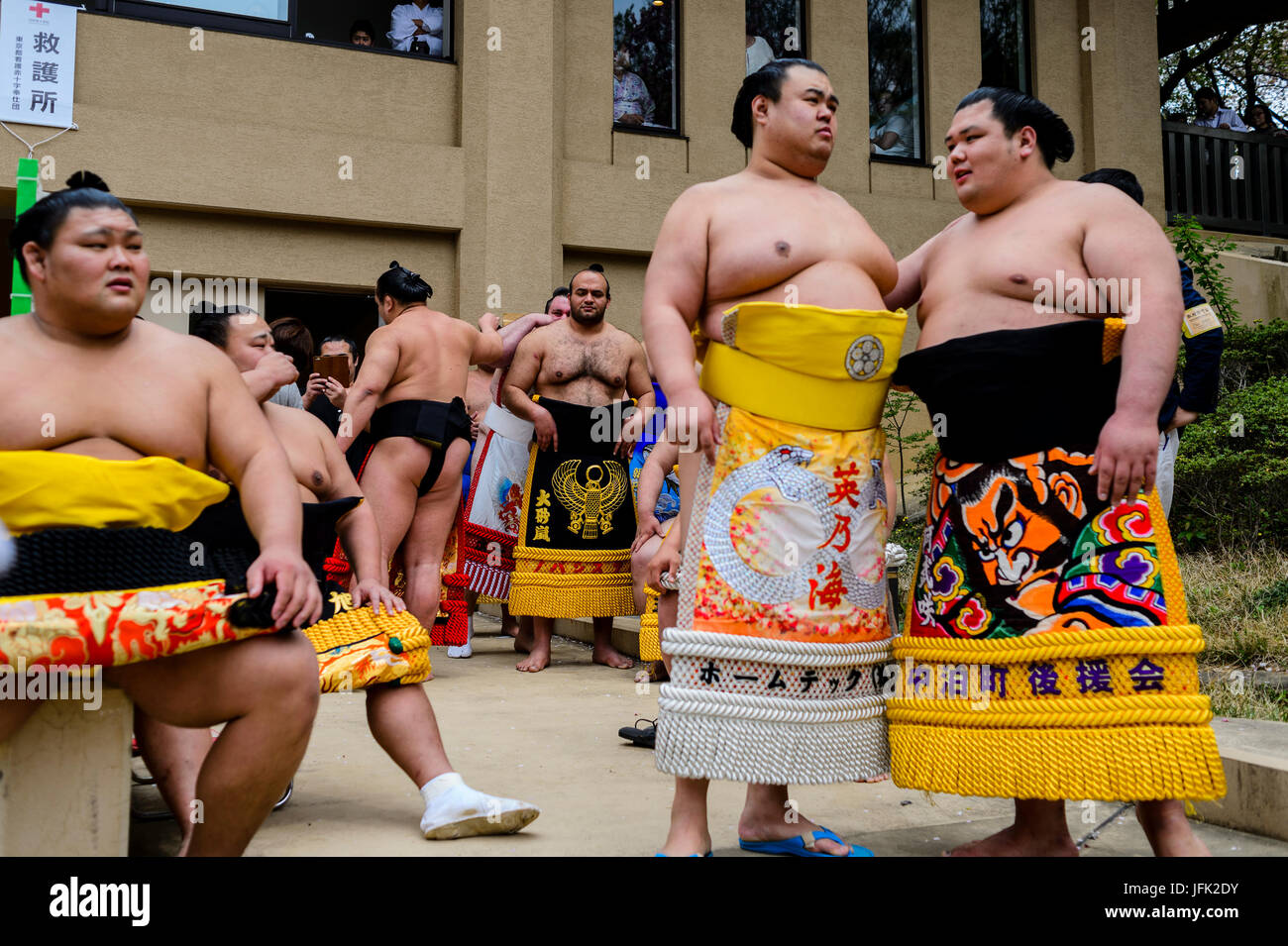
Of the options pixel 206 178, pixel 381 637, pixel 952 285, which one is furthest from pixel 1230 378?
pixel 206 178

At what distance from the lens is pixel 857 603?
7.35 feet

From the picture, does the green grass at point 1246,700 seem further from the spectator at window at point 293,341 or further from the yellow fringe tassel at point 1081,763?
the spectator at window at point 293,341

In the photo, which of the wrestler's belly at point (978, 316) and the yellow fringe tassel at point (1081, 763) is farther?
the wrestler's belly at point (978, 316)

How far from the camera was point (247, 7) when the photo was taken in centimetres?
843

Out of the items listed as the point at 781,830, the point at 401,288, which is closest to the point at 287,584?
the point at 781,830

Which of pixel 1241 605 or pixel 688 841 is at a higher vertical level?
pixel 1241 605

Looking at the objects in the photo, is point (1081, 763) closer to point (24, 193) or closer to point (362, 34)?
point (24, 193)

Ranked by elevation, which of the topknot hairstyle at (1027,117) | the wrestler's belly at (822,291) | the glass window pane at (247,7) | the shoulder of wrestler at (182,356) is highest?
the glass window pane at (247,7)

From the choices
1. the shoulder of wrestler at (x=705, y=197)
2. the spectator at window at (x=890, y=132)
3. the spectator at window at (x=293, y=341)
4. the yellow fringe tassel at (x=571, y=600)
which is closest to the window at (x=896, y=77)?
the spectator at window at (x=890, y=132)

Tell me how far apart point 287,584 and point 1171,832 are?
1.61 metres

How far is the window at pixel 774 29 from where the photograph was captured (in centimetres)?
990

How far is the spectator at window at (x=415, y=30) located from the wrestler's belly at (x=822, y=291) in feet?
24.8

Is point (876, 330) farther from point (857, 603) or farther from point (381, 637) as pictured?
point (381, 637)

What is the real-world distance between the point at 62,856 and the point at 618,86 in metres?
8.63
